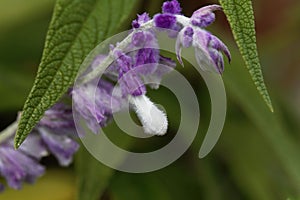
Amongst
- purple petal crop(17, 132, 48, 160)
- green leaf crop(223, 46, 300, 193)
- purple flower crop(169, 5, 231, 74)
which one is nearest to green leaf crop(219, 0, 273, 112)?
purple flower crop(169, 5, 231, 74)

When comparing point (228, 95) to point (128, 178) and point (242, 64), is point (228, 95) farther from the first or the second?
point (128, 178)

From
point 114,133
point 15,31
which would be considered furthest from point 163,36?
point 15,31

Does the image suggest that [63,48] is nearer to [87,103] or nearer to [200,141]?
[87,103]

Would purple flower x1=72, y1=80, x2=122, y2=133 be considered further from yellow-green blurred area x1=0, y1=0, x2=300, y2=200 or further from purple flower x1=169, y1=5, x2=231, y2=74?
yellow-green blurred area x1=0, y1=0, x2=300, y2=200

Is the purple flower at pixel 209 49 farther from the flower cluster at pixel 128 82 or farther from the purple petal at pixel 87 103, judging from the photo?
the purple petal at pixel 87 103

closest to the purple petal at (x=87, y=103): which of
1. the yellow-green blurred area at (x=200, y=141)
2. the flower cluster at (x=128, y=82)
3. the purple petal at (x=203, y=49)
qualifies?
the flower cluster at (x=128, y=82)

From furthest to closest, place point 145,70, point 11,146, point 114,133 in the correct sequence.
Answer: point 114,133
point 11,146
point 145,70
